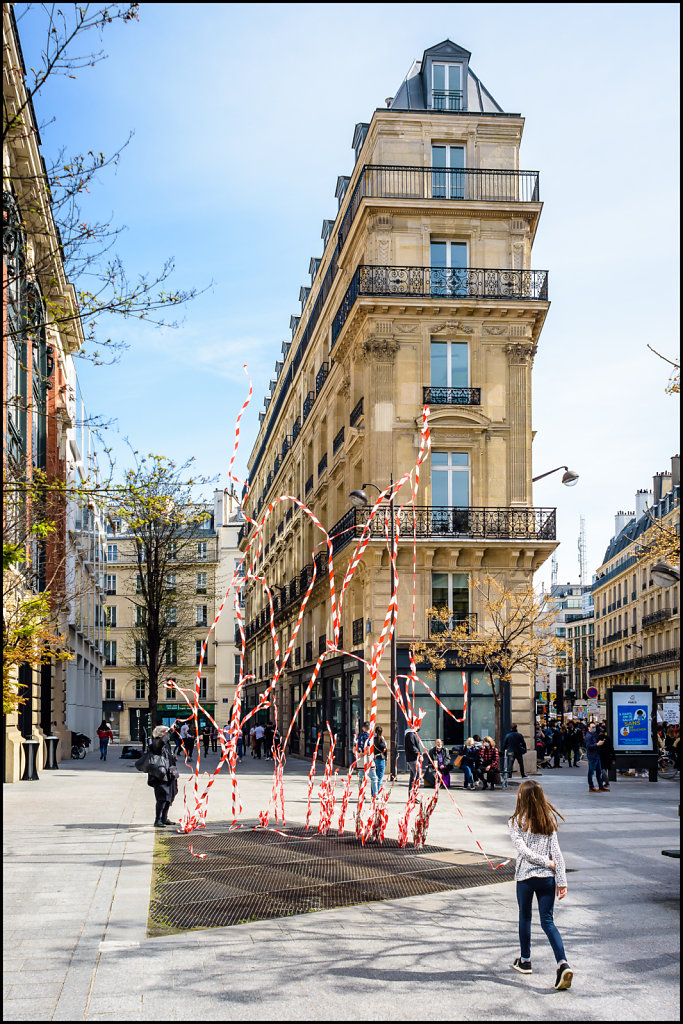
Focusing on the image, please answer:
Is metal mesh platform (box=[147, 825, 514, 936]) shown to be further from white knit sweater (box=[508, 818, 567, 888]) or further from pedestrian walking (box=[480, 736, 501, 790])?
pedestrian walking (box=[480, 736, 501, 790])

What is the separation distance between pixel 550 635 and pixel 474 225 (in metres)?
12.8

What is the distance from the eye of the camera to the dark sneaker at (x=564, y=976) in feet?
23.2

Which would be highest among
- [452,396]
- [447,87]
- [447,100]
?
[447,87]

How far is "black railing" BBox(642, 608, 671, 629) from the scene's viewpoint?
70.7m

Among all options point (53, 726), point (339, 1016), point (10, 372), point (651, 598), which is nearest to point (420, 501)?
point (10, 372)

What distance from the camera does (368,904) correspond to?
10242 millimetres

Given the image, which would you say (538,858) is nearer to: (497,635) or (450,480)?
(497,635)

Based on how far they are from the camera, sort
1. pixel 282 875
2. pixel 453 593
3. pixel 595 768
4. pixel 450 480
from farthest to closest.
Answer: pixel 450 480
pixel 453 593
pixel 595 768
pixel 282 875

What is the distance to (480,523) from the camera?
31.6 meters

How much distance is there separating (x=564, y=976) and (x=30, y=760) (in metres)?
22.2

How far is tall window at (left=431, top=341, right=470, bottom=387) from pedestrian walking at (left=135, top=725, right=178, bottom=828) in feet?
60.6

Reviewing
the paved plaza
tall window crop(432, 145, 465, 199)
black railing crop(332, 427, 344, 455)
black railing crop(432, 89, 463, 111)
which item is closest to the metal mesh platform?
the paved plaza

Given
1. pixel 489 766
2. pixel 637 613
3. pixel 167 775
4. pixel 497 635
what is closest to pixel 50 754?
pixel 497 635

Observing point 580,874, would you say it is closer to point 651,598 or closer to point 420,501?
point 420,501
